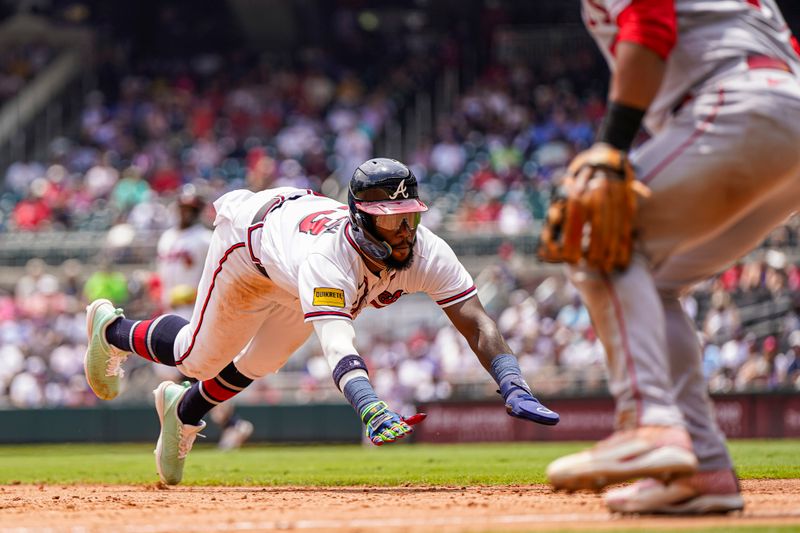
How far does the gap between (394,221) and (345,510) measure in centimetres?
193

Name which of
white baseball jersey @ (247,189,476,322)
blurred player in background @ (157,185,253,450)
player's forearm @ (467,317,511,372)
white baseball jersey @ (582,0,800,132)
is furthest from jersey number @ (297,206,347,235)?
blurred player in background @ (157,185,253,450)

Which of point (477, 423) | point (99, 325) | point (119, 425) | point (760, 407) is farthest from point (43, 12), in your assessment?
point (99, 325)

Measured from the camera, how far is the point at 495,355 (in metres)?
7.05

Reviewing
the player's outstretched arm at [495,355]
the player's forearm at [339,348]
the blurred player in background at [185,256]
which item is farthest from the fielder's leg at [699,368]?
the blurred player in background at [185,256]

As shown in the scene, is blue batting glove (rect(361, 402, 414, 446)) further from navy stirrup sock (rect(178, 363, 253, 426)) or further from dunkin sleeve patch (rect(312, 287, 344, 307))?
navy stirrup sock (rect(178, 363, 253, 426))

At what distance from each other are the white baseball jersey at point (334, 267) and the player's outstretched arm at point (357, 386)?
0.32 feet

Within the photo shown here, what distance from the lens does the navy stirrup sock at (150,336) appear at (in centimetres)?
803

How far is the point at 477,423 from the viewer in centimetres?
1666

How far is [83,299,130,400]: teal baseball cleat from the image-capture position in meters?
8.47

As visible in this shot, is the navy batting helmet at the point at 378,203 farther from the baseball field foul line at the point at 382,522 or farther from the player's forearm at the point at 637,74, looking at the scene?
the player's forearm at the point at 637,74

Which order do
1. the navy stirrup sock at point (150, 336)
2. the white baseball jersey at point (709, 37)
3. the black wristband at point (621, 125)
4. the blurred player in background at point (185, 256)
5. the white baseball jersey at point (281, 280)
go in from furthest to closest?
the blurred player in background at point (185, 256), the navy stirrup sock at point (150, 336), the white baseball jersey at point (281, 280), the white baseball jersey at point (709, 37), the black wristband at point (621, 125)

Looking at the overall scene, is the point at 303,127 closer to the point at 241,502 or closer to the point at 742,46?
the point at 241,502

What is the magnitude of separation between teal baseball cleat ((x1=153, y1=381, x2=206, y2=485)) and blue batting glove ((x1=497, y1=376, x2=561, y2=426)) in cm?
246

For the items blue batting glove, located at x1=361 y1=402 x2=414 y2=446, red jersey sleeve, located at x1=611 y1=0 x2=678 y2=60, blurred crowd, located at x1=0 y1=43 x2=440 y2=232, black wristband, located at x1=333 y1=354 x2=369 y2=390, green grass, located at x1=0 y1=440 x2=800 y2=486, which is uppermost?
blurred crowd, located at x1=0 y1=43 x2=440 y2=232
